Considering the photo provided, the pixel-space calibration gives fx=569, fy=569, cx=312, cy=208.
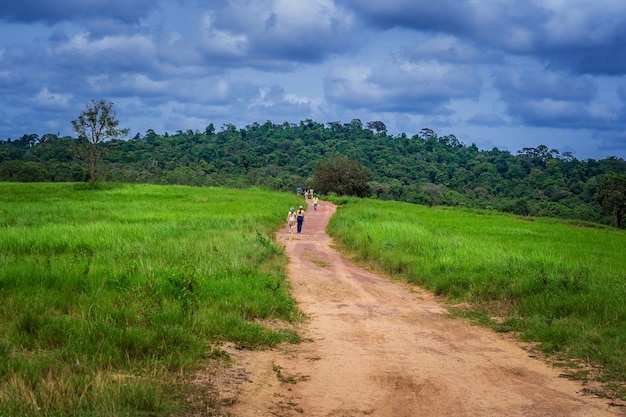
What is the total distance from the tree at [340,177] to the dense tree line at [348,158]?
954 centimetres

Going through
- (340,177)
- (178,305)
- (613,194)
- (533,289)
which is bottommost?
(533,289)

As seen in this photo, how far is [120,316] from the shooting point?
326 inches

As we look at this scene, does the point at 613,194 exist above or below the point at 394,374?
above

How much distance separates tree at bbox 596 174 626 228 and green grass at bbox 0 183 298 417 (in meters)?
54.2

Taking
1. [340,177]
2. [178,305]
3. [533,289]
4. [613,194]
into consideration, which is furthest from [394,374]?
[340,177]

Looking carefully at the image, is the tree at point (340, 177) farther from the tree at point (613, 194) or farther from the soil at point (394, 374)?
the soil at point (394, 374)

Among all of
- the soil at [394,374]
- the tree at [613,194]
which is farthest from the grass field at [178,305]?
the tree at [613,194]

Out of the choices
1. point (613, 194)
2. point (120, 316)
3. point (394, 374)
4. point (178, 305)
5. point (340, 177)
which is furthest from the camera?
point (340, 177)

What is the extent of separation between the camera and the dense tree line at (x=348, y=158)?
84.6 m

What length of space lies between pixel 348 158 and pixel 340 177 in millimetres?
7258

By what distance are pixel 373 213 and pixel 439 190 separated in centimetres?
6434

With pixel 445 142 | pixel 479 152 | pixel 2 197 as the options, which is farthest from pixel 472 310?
pixel 445 142

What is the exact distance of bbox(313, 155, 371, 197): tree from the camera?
3280 inches

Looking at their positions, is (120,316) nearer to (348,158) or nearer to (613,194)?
(613,194)
